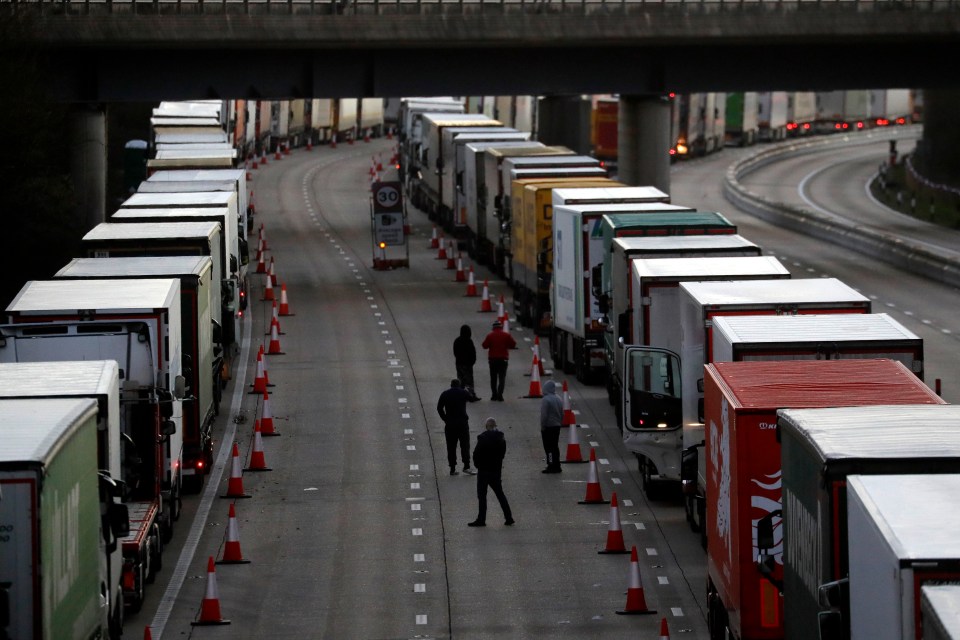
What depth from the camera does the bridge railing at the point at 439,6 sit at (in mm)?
47188

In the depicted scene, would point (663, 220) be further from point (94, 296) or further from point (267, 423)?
point (94, 296)


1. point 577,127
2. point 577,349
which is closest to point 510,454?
point 577,349

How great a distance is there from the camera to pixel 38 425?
42.8 ft

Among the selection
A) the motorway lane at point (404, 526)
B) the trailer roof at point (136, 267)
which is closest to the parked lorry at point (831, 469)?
the motorway lane at point (404, 526)

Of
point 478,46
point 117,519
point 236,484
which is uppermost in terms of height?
point 478,46

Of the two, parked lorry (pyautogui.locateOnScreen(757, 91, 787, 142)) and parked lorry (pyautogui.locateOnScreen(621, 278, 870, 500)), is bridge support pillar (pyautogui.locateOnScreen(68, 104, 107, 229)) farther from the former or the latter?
parked lorry (pyautogui.locateOnScreen(757, 91, 787, 142))

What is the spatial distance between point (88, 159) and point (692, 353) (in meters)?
32.4

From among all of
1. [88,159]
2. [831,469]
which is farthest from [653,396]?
[88,159]

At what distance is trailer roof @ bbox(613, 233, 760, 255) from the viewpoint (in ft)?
87.9

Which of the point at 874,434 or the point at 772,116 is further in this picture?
the point at 772,116

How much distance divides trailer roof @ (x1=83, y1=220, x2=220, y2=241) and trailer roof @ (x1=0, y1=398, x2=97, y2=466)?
14.9 meters

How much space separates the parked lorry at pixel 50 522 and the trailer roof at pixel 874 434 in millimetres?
4646

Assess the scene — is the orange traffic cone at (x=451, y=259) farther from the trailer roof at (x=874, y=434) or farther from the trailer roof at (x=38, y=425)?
the trailer roof at (x=874, y=434)


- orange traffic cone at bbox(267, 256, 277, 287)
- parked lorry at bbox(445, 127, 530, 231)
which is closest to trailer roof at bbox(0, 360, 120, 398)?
orange traffic cone at bbox(267, 256, 277, 287)
